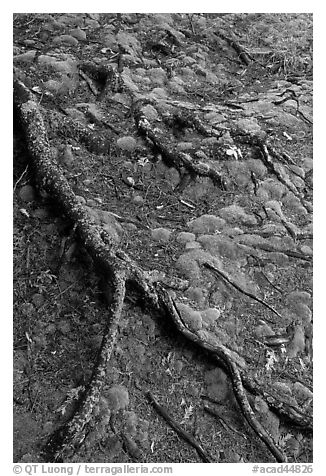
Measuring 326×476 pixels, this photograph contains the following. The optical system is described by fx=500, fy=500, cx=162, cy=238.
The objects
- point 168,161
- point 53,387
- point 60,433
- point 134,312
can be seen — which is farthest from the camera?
point 168,161

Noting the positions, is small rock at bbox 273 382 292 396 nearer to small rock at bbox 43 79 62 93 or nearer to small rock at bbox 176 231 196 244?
small rock at bbox 176 231 196 244

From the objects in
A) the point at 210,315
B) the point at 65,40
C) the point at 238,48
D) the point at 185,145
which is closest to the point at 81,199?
the point at 185,145

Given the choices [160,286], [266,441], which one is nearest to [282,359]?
[266,441]

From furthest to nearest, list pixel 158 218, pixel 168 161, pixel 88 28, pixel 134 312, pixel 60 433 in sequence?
pixel 88 28 → pixel 168 161 → pixel 158 218 → pixel 134 312 → pixel 60 433

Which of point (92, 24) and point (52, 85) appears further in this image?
point (92, 24)

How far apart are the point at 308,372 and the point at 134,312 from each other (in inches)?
91.8

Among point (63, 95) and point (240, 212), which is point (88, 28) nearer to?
point (63, 95)

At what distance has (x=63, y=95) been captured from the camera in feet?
28.4

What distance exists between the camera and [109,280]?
6164mm

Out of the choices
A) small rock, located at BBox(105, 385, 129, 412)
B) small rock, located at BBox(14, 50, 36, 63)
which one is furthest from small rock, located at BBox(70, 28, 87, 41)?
small rock, located at BBox(105, 385, 129, 412)

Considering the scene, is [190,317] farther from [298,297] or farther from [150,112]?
[150,112]

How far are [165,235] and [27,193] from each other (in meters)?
2.06

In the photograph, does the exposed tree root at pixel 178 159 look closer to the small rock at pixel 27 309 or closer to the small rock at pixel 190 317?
the small rock at pixel 190 317

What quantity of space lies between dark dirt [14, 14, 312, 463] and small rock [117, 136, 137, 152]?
18mm
